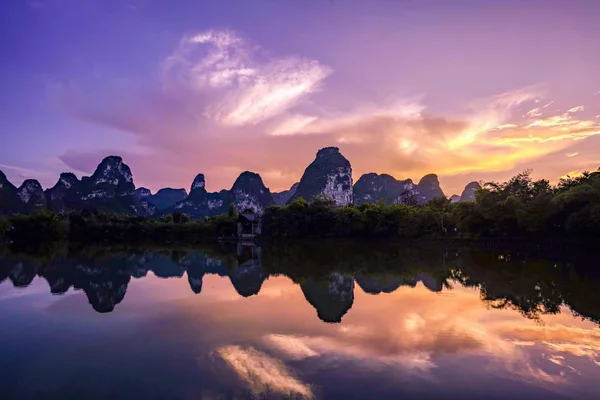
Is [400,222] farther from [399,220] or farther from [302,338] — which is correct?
[302,338]

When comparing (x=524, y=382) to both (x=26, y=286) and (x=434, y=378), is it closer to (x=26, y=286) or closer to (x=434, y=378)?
(x=434, y=378)

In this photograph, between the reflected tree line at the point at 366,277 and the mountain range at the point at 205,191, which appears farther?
the mountain range at the point at 205,191

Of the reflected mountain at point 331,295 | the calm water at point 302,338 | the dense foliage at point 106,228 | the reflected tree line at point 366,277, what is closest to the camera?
the calm water at point 302,338

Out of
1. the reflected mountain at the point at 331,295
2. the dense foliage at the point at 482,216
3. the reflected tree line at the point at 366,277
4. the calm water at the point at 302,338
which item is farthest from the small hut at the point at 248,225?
the reflected mountain at the point at 331,295

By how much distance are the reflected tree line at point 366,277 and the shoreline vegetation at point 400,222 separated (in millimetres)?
3136

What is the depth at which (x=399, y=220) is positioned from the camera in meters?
36.2

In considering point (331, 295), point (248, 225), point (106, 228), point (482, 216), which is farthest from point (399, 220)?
point (106, 228)

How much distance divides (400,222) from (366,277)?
869 inches

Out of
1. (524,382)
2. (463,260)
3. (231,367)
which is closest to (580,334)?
(524,382)

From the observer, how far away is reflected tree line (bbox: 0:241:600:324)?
10336mm

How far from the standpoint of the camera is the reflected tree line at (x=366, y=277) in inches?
407

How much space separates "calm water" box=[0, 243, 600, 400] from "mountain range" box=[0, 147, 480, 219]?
6369 cm

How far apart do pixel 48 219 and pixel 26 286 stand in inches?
1395

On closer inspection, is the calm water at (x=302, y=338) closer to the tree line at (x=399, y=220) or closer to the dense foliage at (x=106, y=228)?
the tree line at (x=399, y=220)
